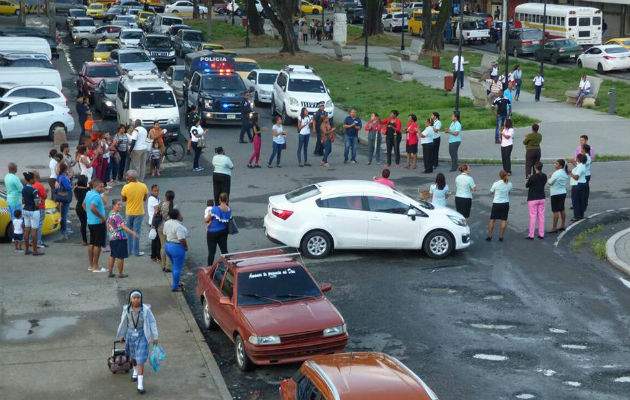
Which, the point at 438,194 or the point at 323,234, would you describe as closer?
the point at 323,234

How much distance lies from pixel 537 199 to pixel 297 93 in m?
17.2

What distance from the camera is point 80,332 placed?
1520 centimetres

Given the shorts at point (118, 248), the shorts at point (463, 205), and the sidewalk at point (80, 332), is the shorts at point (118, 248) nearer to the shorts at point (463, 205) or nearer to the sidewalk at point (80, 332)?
the sidewalk at point (80, 332)

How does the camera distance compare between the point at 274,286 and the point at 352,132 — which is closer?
the point at 274,286

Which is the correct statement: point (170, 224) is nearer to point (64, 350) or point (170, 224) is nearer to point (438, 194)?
point (64, 350)

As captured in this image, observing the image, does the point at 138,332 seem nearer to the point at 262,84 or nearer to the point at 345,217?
the point at 345,217

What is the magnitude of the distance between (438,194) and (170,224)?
6.06 metres

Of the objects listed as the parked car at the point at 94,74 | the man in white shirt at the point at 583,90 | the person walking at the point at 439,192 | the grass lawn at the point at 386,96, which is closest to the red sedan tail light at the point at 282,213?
the person walking at the point at 439,192

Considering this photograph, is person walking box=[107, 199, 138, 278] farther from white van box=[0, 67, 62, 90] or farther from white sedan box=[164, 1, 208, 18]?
white sedan box=[164, 1, 208, 18]

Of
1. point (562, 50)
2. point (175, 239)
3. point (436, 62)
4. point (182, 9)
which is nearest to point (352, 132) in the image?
point (175, 239)

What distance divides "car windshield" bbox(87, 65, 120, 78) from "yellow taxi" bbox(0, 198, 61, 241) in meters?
20.4

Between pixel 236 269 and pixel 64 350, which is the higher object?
pixel 236 269

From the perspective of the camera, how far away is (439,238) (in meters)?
19.3

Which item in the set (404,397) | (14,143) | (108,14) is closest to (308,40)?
(108,14)
